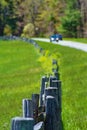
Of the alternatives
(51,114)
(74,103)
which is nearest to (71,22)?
(74,103)

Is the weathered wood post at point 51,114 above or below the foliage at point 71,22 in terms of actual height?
above

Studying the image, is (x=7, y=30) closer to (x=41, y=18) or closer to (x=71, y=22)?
(x=41, y=18)

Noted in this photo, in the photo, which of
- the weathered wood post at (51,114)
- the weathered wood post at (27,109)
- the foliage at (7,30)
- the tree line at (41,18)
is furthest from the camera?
the foliage at (7,30)

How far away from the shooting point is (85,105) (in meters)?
14.1

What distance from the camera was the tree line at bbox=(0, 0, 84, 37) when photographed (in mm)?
109000

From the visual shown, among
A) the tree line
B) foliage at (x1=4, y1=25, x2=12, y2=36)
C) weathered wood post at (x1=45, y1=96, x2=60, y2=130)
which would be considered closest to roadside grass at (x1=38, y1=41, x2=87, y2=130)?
weathered wood post at (x1=45, y1=96, x2=60, y2=130)

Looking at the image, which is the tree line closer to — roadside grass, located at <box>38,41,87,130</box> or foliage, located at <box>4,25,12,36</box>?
foliage, located at <box>4,25,12,36</box>

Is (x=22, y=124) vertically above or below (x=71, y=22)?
above

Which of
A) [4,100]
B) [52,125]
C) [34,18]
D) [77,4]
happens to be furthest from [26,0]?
[52,125]

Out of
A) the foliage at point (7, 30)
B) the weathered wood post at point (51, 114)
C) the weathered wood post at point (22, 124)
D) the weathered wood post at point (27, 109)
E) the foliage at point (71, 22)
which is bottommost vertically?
the foliage at point (7, 30)

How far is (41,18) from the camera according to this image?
124 m

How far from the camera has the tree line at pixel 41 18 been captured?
358 feet

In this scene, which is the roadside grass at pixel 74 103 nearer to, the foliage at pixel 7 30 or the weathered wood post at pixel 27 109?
the weathered wood post at pixel 27 109

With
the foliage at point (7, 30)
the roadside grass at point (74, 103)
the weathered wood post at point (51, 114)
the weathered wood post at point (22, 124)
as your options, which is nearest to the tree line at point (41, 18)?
the foliage at point (7, 30)
